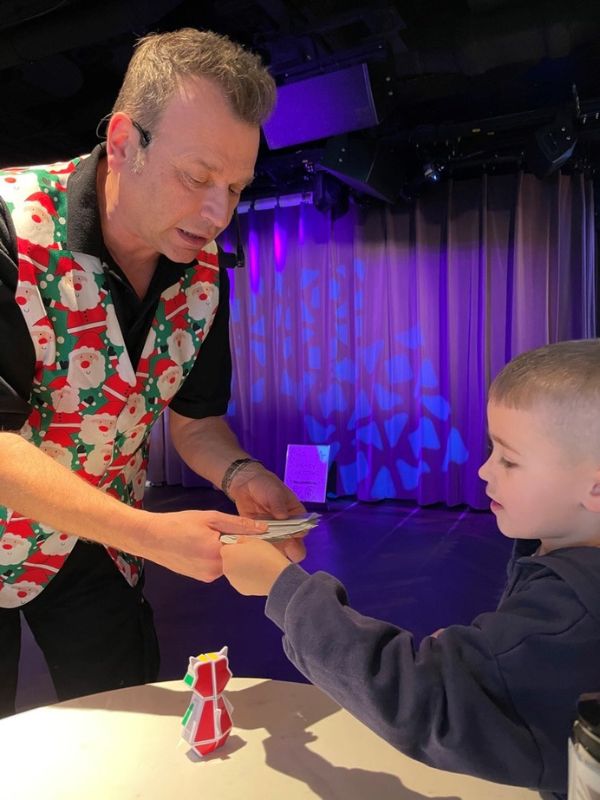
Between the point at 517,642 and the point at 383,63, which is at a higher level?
the point at 383,63

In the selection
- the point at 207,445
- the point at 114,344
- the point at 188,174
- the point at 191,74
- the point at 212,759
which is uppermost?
the point at 191,74

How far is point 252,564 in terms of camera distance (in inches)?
36.5

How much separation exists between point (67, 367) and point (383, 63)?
12.3 feet

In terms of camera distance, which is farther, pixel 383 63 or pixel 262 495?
pixel 383 63

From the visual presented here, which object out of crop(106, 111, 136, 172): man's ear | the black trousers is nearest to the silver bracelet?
the black trousers

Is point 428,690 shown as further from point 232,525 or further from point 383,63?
point 383,63

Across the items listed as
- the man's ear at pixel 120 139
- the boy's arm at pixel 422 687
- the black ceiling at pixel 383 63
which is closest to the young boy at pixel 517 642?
the boy's arm at pixel 422 687

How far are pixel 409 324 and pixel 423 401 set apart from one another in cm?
73

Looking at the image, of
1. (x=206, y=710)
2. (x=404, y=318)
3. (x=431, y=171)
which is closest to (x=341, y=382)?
(x=404, y=318)

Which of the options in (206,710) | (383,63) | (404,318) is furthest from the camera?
(404,318)

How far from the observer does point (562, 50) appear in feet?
11.7

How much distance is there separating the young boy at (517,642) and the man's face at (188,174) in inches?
25.5

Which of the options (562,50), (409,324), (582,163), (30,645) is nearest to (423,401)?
(409,324)

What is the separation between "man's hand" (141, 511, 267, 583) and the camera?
1.02 meters
